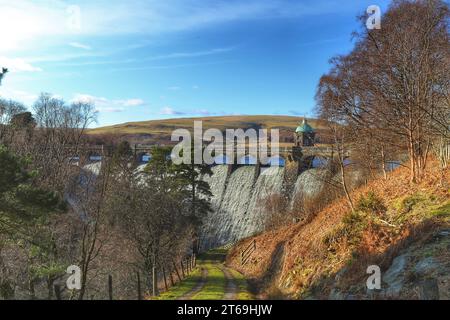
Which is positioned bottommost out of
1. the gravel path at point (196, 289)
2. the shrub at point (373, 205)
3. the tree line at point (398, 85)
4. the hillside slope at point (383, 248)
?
the gravel path at point (196, 289)

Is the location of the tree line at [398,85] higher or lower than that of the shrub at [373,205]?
higher

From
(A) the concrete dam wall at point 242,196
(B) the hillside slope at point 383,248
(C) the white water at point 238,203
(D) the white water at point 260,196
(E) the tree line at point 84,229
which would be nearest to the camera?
(B) the hillside slope at point 383,248

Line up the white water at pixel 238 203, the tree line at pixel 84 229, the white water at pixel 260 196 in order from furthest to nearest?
the white water at pixel 238 203
the white water at pixel 260 196
the tree line at pixel 84 229

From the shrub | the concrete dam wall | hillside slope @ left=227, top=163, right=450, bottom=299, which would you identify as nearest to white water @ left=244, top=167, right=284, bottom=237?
the concrete dam wall

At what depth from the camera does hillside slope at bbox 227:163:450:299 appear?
446 inches

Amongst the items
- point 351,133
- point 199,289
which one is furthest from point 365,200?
point 199,289

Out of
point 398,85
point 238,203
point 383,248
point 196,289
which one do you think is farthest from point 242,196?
point 383,248

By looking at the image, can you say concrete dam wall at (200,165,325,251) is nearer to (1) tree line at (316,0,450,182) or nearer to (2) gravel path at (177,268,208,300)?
(2) gravel path at (177,268,208,300)

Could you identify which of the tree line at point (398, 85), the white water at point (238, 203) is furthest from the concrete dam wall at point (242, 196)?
the tree line at point (398, 85)

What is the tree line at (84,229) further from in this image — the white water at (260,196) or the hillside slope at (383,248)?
the white water at (260,196)

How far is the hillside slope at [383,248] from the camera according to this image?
11336mm

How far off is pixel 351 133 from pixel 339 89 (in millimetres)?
2568

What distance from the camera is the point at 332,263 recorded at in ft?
53.0
